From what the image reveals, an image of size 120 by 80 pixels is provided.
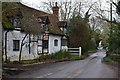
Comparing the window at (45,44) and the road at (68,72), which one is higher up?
the window at (45,44)

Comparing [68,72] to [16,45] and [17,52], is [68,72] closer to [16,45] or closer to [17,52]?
[17,52]

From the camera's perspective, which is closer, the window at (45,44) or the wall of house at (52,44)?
the window at (45,44)

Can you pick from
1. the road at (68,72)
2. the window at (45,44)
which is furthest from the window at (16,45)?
the window at (45,44)

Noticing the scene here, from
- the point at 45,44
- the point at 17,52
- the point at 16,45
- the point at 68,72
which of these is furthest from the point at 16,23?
the point at 68,72

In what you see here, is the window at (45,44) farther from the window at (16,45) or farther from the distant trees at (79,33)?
the distant trees at (79,33)

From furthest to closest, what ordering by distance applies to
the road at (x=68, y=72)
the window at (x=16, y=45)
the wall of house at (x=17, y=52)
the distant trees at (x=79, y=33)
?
the distant trees at (x=79, y=33), the window at (x=16, y=45), the wall of house at (x=17, y=52), the road at (x=68, y=72)

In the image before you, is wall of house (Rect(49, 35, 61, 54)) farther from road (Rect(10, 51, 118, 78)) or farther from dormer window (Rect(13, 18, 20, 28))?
road (Rect(10, 51, 118, 78))

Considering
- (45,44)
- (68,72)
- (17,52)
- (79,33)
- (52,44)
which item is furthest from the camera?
(79,33)

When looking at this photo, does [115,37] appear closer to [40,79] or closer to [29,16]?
[29,16]

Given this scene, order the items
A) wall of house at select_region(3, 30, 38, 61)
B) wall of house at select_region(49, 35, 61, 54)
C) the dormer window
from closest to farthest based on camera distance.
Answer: wall of house at select_region(3, 30, 38, 61)
the dormer window
wall of house at select_region(49, 35, 61, 54)

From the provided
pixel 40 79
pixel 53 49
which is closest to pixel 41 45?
pixel 53 49

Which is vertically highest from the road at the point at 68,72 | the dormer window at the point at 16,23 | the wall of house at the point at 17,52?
the dormer window at the point at 16,23

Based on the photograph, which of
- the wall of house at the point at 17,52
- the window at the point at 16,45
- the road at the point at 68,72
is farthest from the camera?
the window at the point at 16,45

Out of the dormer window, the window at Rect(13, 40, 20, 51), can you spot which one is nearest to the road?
the window at Rect(13, 40, 20, 51)
